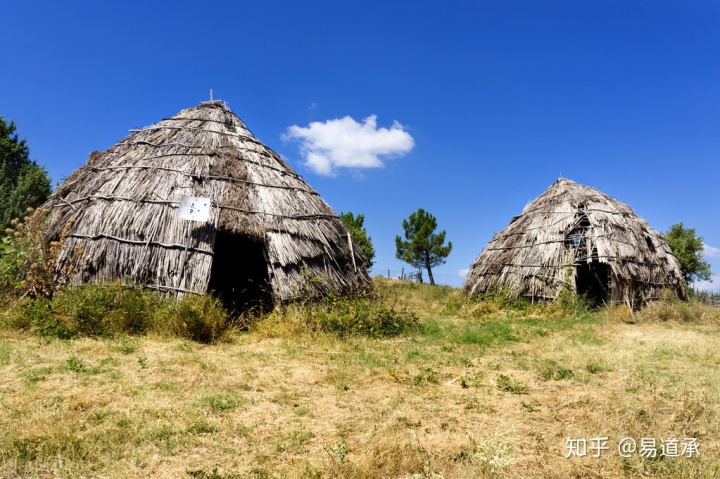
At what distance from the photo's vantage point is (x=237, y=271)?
11.0 meters

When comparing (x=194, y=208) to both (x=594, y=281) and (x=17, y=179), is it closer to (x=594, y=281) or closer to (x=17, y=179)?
(x=594, y=281)

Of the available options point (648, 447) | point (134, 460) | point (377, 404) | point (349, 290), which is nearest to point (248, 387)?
point (377, 404)

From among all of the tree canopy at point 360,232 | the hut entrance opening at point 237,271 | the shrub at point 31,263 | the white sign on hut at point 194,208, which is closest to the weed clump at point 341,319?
the hut entrance opening at point 237,271

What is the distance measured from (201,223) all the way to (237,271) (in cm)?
251

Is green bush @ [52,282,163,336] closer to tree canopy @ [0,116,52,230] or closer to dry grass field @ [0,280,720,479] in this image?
dry grass field @ [0,280,720,479]

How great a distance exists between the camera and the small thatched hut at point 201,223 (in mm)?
8430

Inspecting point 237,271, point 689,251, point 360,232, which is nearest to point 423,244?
point 360,232

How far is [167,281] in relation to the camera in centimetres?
830

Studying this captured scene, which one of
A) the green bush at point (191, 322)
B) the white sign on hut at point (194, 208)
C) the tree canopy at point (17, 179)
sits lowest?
the green bush at point (191, 322)

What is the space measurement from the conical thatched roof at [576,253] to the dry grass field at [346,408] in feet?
17.2

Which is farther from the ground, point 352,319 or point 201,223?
point 201,223

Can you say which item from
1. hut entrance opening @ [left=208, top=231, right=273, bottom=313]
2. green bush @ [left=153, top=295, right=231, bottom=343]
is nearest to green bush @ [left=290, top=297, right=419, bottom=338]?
green bush @ [left=153, top=295, right=231, bottom=343]

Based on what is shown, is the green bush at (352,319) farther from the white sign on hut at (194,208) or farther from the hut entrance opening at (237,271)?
the white sign on hut at (194,208)

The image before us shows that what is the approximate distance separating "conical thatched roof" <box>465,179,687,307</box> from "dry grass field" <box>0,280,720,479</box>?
5.25m
